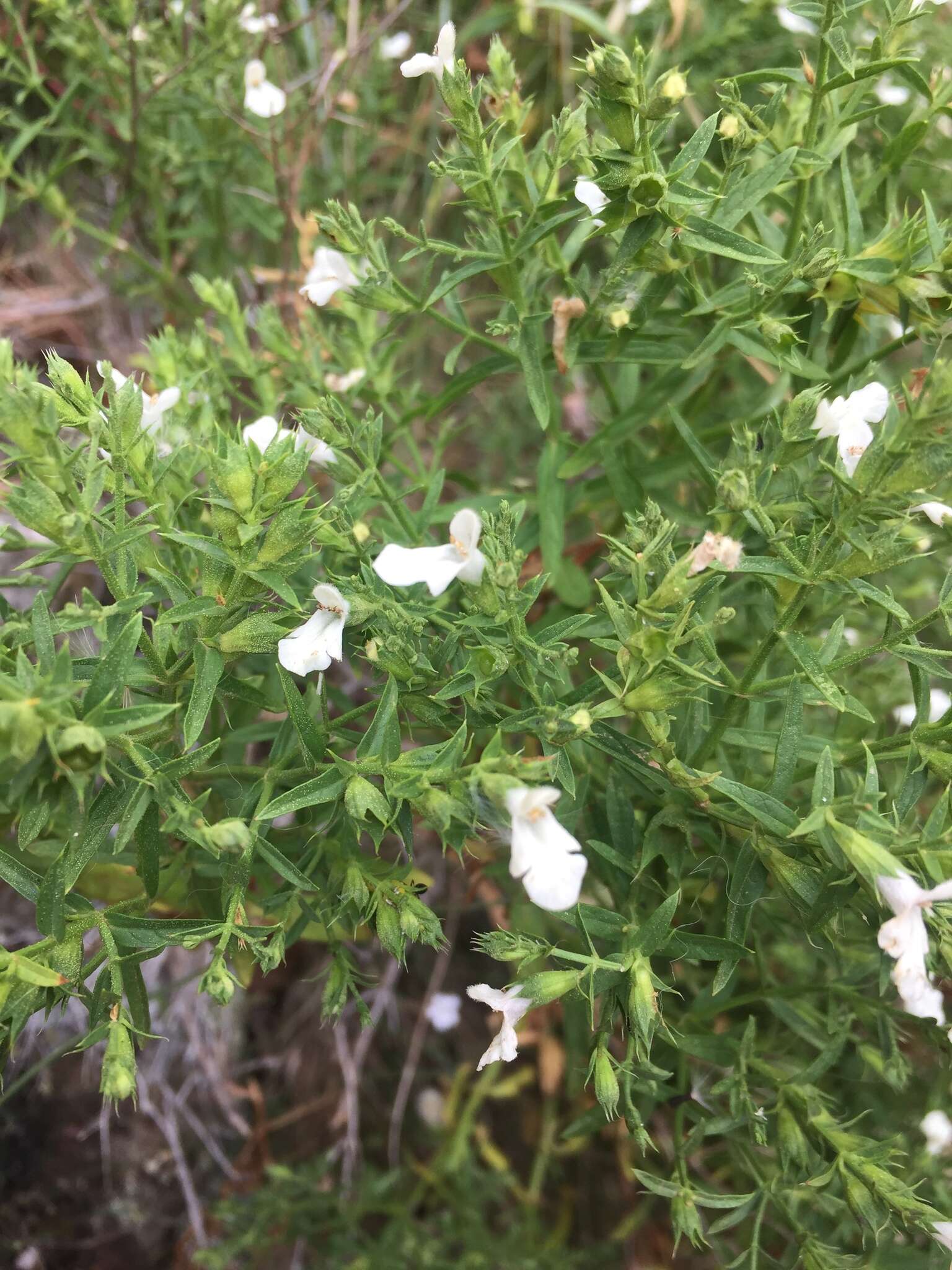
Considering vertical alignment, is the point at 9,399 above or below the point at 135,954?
above

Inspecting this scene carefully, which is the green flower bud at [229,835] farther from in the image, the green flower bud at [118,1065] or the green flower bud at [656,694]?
the green flower bud at [656,694]

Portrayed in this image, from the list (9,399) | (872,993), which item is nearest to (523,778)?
(9,399)

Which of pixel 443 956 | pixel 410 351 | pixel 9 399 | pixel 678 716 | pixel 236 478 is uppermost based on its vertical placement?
pixel 9 399

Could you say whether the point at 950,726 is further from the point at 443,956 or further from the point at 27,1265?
the point at 27,1265

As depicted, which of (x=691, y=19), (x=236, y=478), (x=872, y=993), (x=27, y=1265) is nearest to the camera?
(x=236, y=478)

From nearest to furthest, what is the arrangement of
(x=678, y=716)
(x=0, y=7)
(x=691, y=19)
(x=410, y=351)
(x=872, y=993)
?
1. (x=678, y=716)
2. (x=872, y=993)
3. (x=0, y=7)
4. (x=691, y=19)
5. (x=410, y=351)

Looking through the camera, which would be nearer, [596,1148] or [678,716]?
[678,716]

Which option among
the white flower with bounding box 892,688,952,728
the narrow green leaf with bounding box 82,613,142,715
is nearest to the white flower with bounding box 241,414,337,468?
the narrow green leaf with bounding box 82,613,142,715
